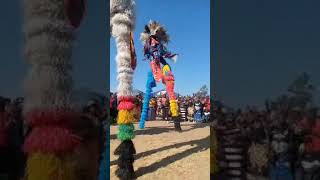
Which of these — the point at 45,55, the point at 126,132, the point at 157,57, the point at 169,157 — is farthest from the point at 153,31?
the point at 45,55

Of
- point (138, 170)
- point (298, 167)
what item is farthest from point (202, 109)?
point (298, 167)

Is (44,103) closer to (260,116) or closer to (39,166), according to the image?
(39,166)

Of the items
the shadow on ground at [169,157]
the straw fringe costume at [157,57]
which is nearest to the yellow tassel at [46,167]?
the shadow on ground at [169,157]

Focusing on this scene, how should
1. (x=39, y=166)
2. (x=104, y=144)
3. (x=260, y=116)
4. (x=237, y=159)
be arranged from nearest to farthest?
(x=39, y=166), (x=104, y=144), (x=237, y=159), (x=260, y=116)

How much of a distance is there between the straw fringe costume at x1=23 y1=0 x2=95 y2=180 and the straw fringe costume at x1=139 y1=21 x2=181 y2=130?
7046mm

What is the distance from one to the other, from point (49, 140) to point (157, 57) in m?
7.38

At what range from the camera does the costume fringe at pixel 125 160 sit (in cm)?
504

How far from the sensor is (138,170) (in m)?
5.67

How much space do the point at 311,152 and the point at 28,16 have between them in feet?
8.76

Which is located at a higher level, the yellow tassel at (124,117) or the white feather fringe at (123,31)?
the white feather fringe at (123,31)

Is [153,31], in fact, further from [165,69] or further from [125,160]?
[125,160]

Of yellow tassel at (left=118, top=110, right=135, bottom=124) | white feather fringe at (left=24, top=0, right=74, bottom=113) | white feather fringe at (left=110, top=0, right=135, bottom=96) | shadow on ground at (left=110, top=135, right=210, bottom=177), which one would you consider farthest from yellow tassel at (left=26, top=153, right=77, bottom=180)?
shadow on ground at (left=110, top=135, right=210, bottom=177)

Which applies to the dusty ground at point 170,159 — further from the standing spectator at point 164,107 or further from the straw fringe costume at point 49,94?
the standing spectator at point 164,107

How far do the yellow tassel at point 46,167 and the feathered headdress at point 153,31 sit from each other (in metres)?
7.61
